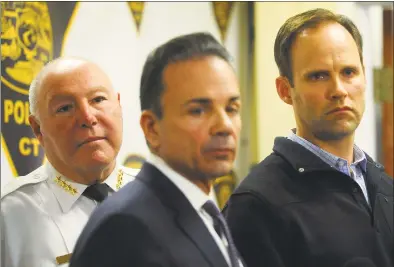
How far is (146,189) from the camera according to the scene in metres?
0.56

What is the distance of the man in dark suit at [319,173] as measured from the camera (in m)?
0.72

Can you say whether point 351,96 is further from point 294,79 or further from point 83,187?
point 83,187

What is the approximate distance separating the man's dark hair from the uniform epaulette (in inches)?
7.7

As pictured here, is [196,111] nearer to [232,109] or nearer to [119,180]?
[232,109]

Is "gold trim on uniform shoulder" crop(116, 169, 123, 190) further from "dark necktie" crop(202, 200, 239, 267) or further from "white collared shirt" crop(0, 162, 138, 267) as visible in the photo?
"dark necktie" crop(202, 200, 239, 267)

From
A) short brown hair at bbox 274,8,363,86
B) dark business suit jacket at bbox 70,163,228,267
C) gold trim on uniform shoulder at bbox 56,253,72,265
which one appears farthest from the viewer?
short brown hair at bbox 274,8,363,86

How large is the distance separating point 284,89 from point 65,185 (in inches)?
12.0

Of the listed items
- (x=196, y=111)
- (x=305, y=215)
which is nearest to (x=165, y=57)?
(x=196, y=111)

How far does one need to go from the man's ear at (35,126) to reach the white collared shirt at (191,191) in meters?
0.19

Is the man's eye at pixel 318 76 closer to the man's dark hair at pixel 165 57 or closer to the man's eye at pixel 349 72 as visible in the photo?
the man's eye at pixel 349 72

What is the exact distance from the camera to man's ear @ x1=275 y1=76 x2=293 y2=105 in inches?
30.8

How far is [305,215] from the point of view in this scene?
2.42 feet

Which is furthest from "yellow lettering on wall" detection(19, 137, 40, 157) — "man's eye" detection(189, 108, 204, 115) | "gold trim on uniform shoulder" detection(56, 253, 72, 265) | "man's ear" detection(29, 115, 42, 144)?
"man's eye" detection(189, 108, 204, 115)

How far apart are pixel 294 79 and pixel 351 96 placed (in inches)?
2.9
